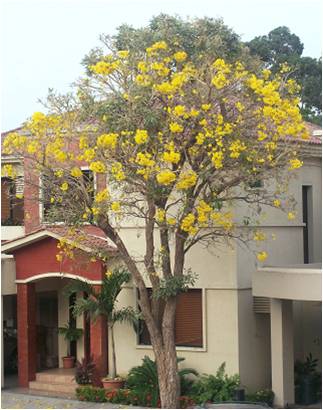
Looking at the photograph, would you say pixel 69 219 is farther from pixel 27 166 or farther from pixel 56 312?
pixel 56 312

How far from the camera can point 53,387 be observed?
22.4m

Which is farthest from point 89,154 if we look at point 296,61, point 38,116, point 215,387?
point 296,61

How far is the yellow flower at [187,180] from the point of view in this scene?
685 inches

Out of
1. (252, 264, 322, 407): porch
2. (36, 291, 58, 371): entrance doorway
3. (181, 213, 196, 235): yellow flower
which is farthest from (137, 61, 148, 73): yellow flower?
(36, 291, 58, 371): entrance doorway

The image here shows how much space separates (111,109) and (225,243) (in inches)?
179

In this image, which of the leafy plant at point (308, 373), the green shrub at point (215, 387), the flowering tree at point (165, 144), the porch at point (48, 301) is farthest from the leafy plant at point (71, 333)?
the leafy plant at point (308, 373)

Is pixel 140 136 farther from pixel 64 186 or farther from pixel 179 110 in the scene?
pixel 64 186

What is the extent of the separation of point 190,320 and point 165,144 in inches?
213

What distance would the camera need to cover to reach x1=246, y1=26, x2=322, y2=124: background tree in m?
42.0

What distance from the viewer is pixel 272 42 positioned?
4556cm

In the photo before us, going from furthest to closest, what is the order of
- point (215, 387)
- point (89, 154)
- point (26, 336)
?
point (26, 336) → point (215, 387) → point (89, 154)

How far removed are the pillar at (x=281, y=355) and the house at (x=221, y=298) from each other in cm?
2

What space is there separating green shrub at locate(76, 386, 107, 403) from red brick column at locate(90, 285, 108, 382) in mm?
674

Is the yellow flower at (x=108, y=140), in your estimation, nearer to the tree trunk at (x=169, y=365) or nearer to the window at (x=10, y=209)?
the tree trunk at (x=169, y=365)
